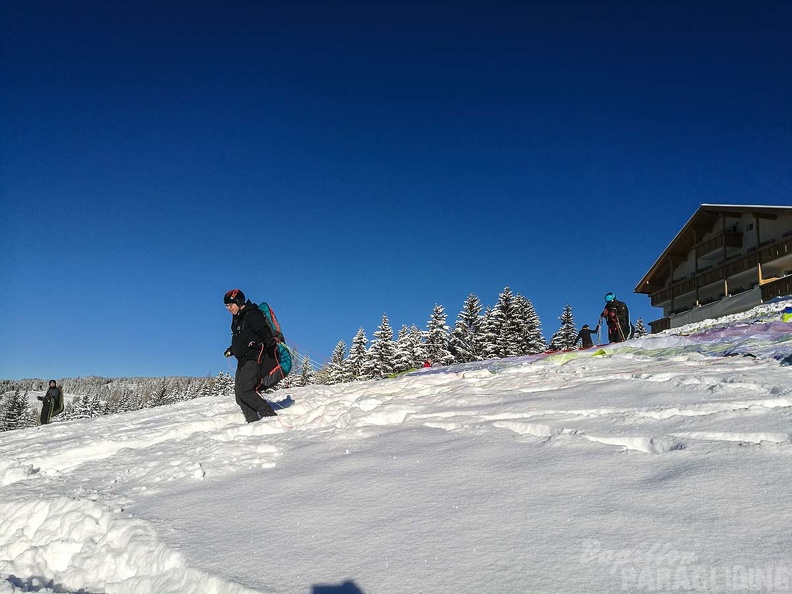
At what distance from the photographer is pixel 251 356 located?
7.88m

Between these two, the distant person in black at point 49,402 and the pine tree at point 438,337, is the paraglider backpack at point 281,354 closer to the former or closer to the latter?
the distant person in black at point 49,402

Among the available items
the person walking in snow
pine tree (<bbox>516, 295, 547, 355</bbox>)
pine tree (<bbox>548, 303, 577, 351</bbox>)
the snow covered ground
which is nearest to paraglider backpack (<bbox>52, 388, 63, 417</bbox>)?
the snow covered ground

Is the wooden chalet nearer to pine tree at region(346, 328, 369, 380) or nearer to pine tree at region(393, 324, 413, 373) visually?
pine tree at region(393, 324, 413, 373)

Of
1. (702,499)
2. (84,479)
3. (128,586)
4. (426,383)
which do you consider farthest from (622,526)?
(426,383)

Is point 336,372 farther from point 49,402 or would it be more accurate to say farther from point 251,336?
point 251,336

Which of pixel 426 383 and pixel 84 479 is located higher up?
pixel 426 383

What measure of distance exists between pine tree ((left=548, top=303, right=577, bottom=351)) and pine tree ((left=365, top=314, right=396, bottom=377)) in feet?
48.0

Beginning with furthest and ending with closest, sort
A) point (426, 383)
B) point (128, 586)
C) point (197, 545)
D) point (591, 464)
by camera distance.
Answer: point (426, 383)
point (591, 464)
point (197, 545)
point (128, 586)

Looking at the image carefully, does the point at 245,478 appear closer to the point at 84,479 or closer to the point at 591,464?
the point at 84,479

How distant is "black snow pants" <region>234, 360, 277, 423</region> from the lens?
305 inches

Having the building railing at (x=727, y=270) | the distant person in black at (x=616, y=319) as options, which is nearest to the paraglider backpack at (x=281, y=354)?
the distant person in black at (x=616, y=319)

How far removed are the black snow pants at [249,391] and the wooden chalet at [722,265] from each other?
77.7ft

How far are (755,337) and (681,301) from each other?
2875cm

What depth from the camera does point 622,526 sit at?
2738mm
